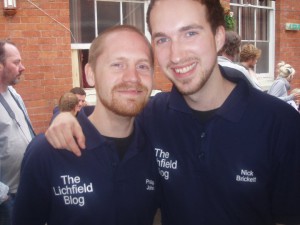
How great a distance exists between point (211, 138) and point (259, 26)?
6.84 meters

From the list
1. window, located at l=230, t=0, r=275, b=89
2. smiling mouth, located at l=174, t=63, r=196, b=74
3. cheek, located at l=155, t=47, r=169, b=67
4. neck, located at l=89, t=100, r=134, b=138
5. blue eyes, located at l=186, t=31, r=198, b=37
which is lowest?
Result: neck, located at l=89, t=100, r=134, b=138

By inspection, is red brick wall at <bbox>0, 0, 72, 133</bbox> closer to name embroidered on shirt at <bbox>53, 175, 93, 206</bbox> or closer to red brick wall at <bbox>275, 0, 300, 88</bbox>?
name embroidered on shirt at <bbox>53, 175, 93, 206</bbox>

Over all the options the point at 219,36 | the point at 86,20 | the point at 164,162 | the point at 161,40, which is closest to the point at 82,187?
the point at 164,162

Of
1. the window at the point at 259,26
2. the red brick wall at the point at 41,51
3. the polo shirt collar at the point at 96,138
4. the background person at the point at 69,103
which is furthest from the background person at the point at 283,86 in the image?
the polo shirt collar at the point at 96,138

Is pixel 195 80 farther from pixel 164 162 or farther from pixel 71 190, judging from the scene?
pixel 71 190

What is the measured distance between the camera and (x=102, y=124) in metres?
1.98

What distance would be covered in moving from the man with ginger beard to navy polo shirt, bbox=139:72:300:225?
7.0 inches

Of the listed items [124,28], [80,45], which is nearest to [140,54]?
[124,28]

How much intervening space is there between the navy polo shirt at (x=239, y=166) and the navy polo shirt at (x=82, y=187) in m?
0.22

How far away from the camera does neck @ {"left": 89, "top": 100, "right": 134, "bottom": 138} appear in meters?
1.96

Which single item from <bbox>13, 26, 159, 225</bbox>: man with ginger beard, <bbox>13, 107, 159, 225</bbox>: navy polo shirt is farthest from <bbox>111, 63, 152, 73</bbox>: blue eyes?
<bbox>13, 107, 159, 225</bbox>: navy polo shirt

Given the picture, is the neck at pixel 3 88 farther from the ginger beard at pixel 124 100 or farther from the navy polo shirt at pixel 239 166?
the navy polo shirt at pixel 239 166

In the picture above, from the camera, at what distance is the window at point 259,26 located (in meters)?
7.75

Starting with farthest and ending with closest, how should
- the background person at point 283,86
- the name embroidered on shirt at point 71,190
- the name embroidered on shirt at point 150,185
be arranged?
Answer: the background person at point 283,86 < the name embroidered on shirt at point 150,185 < the name embroidered on shirt at point 71,190
